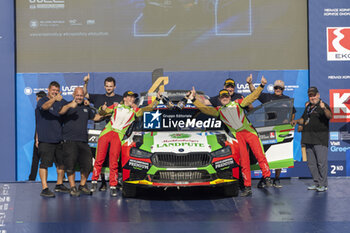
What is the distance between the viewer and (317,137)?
989 cm

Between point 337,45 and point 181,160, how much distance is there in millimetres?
5345

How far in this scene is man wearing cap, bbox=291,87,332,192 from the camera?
32.4ft

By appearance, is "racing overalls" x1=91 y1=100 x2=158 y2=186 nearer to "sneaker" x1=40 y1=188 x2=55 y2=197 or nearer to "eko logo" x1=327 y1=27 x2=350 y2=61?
"sneaker" x1=40 y1=188 x2=55 y2=197

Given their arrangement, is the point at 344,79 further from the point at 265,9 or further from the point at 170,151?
the point at 170,151

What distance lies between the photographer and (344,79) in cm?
1204

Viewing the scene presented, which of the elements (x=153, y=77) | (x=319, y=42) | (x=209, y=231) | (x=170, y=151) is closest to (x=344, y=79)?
(x=319, y=42)

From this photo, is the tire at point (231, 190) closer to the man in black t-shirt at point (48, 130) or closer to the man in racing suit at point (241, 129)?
the man in racing suit at point (241, 129)

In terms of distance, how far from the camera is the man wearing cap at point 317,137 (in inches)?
388

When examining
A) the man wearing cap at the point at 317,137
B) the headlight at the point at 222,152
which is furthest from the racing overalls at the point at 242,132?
the man wearing cap at the point at 317,137

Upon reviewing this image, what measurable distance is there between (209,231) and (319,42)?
683cm

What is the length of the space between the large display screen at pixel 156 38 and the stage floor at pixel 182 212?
10.5 feet

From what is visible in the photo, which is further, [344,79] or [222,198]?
[344,79]

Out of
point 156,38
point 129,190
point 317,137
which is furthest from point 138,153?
point 156,38

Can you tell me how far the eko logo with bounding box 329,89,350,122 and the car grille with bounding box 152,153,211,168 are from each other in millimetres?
4428
